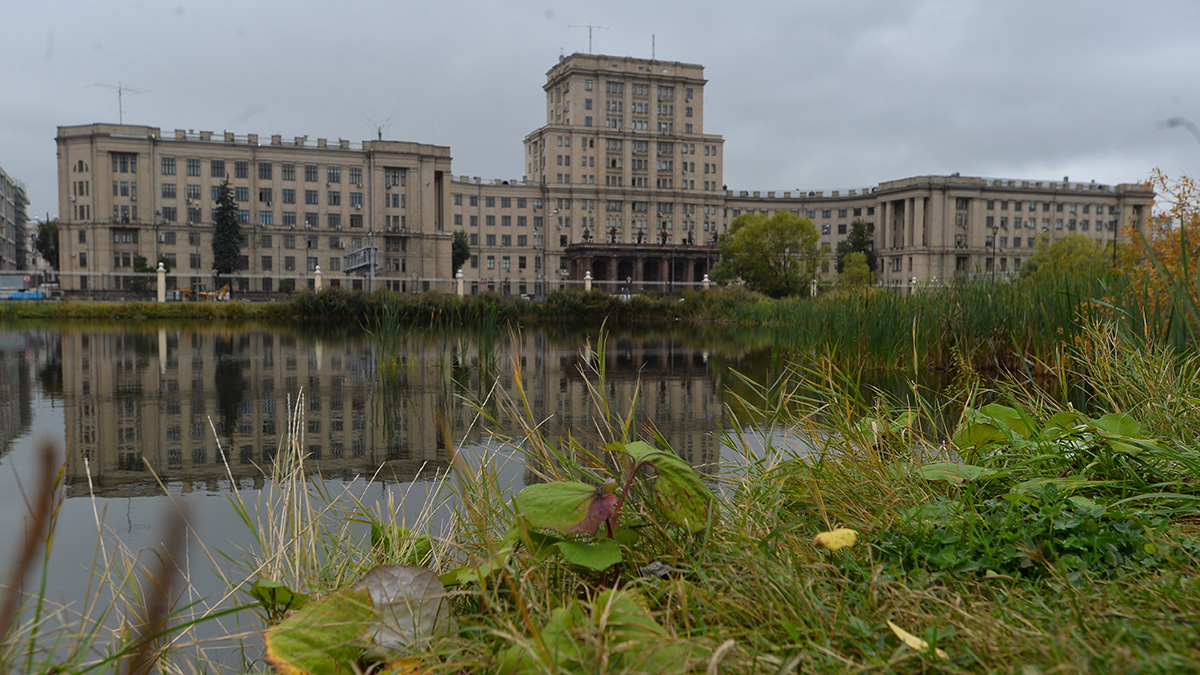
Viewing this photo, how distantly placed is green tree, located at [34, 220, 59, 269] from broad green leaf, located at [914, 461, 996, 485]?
90.8m

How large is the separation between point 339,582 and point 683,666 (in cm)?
125

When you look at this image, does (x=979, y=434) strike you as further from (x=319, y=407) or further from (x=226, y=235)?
(x=226, y=235)

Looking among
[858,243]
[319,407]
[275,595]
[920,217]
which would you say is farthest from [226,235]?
[920,217]

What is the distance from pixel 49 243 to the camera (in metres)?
79.8

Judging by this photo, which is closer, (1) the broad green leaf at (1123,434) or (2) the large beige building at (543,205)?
(1) the broad green leaf at (1123,434)

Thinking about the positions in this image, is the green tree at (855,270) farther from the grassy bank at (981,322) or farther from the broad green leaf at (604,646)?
the broad green leaf at (604,646)

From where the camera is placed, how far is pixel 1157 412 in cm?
278

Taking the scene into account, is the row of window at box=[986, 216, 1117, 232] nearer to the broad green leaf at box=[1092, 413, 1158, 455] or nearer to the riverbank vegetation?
the broad green leaf at box=[1092, 413, 1158, 455]

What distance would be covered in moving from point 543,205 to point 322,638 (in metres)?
75.6

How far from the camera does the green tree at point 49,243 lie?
77269 mm

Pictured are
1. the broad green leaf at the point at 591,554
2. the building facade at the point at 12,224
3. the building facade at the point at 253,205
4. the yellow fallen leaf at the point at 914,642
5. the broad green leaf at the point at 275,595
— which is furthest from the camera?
the building facade at the point at 12,224

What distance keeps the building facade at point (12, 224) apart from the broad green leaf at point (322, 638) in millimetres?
81982

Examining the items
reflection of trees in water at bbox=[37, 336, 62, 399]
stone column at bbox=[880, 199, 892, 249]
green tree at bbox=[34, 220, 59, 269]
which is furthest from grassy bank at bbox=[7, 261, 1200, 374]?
green tree at bbox=[34, 220, 59, 269]

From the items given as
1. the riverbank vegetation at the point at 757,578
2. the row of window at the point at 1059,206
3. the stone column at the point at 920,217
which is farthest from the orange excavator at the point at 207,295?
the row of window at the point at 1059,206
